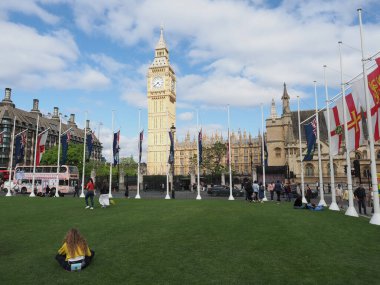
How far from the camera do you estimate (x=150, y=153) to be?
10775 centimetres

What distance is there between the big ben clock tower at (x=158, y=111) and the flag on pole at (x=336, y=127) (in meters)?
86.2

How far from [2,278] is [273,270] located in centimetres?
577

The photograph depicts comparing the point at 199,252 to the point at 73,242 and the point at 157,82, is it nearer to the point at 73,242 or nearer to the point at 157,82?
the point at 73,242

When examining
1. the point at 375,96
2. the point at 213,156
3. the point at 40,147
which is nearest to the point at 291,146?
the point at 213,156

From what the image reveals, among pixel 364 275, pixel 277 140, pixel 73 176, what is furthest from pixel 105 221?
pixel 277 140

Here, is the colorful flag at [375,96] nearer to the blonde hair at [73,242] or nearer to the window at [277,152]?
the blonde hair at [73,242]

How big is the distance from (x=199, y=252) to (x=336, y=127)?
50.8 ft

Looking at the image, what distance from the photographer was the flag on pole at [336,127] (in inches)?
787

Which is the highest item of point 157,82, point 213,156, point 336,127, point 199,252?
point 157,82

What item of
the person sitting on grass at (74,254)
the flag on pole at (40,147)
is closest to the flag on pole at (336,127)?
the person sitting on grass at (74,254)

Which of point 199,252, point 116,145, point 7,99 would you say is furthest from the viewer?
point 7,99

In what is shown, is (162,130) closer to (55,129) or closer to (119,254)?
(55,129)

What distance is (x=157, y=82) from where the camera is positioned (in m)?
108

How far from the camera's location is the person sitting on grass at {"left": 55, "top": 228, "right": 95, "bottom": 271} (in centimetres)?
710
